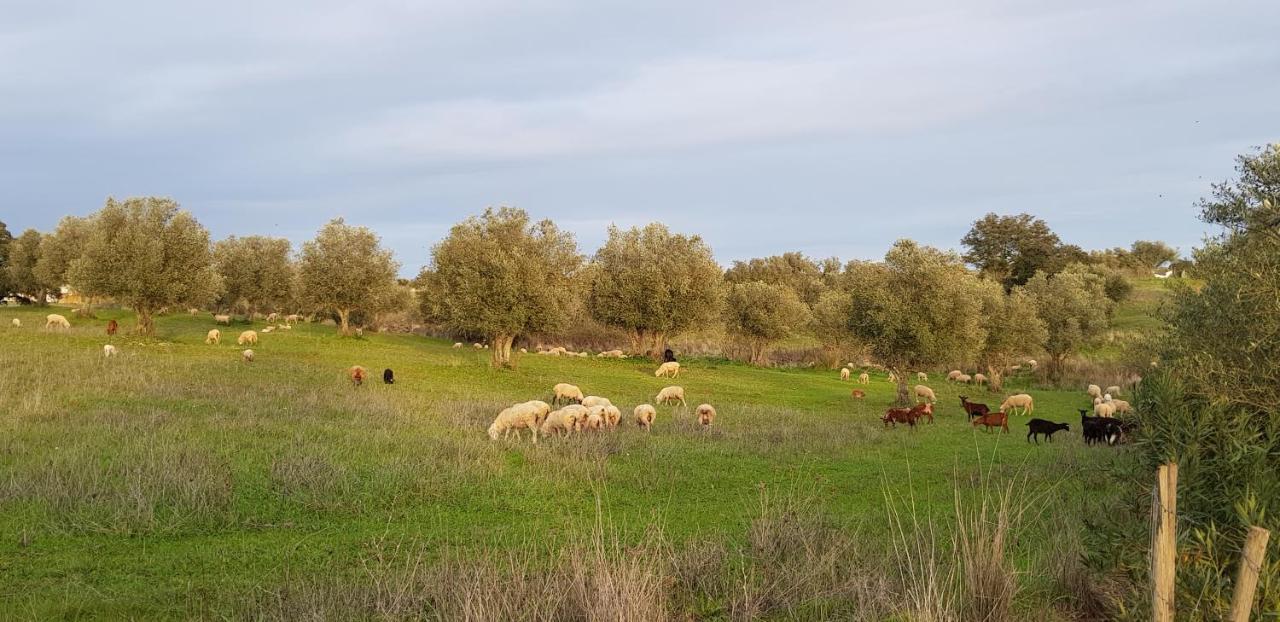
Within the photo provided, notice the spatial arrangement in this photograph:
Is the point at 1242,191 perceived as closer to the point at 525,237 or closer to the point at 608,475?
the point at 608,475

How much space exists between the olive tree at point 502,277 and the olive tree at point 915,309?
17270 millimetres

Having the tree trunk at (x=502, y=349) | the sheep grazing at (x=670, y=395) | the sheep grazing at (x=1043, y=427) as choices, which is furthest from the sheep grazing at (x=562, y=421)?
the tree trunk at (x=502, y=349)

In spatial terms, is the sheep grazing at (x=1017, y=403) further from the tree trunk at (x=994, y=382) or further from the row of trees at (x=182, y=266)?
the row of trees at (x=182, y=266)

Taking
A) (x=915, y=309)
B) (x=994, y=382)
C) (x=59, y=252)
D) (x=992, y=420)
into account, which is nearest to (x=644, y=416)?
(x=992, y=420)

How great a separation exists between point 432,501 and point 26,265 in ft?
269

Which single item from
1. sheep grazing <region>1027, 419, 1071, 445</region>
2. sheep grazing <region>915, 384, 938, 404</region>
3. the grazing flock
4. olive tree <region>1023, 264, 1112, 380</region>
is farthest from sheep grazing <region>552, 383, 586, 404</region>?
olive tree <region>1023, 264, 1112, 380</region>

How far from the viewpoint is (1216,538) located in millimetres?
7160

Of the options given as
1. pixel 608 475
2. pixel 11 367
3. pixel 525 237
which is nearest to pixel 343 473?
pixel 608 475

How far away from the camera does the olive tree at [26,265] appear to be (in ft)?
234

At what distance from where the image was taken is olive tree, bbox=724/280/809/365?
62.4m

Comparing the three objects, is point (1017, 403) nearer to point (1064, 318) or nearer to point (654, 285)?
point (1064, 318)

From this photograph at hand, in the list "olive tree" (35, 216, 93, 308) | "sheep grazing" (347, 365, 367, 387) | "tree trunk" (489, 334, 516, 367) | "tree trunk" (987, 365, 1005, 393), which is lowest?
"tree trunk" (987, 365, 1005, 393)

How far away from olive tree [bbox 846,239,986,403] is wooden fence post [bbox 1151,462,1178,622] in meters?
28.2

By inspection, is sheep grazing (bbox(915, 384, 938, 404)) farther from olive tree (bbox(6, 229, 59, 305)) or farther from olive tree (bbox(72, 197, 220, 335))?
olive tree (bbox(6, 229, 59, 305))
